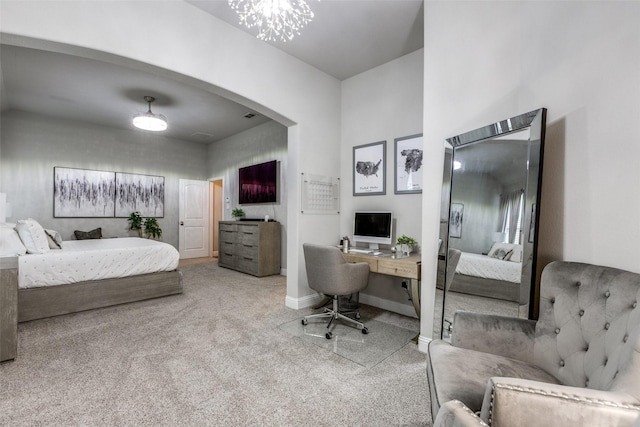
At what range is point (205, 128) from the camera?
6.21 metres

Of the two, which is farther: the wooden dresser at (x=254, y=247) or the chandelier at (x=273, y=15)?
the wooden dresser at (x=254, y=247)

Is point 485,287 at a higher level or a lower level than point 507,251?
lower

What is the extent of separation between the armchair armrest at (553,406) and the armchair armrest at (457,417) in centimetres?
12

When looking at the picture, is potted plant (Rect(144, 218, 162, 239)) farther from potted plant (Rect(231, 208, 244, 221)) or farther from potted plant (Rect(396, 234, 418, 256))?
potted plant (Rect(396, 234, 418, 256))

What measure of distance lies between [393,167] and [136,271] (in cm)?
351

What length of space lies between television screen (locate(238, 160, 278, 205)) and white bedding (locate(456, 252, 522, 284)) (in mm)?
4071

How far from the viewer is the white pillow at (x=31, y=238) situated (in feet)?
10.7

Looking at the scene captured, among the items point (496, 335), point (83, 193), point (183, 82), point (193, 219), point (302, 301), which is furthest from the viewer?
point (193, 219)

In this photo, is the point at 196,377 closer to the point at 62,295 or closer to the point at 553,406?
the point at 553,406

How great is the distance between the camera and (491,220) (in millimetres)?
1976

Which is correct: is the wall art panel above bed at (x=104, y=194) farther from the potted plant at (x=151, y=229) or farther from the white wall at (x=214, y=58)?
the white wall at (x=214, y=58)

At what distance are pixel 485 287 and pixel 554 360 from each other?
27.2 inches

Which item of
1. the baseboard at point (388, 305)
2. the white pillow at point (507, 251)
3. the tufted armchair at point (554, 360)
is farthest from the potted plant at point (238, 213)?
the tufted armchair at point (554, 360)

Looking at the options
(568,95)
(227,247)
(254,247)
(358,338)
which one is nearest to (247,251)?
(254,247)
